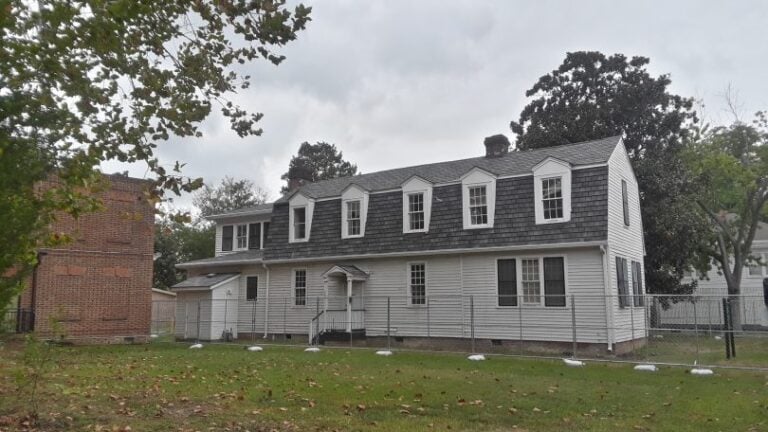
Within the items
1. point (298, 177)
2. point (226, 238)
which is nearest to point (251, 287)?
point (226, 238)

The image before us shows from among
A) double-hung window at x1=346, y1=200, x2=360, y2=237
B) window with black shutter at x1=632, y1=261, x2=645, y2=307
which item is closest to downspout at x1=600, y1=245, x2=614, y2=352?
window with black shutter at x1=632, y1=261, x2=645, y2=307

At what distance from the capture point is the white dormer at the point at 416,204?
848 inches

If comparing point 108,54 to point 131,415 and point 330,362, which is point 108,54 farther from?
point 330,362

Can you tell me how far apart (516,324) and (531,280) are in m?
1.50

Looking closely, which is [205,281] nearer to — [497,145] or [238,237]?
[238,237]

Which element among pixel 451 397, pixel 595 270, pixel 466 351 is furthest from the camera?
pixel 466 351

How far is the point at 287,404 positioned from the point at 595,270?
12.0 m

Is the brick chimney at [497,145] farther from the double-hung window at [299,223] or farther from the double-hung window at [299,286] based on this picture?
the double-hung window at [299,286]

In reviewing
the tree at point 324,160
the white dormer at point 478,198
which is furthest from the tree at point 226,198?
the white dormer at point 478,198

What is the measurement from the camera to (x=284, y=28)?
702 centimetres

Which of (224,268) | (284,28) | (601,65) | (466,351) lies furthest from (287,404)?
(601,65)

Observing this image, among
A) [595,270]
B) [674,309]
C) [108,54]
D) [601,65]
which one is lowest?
[674,309]

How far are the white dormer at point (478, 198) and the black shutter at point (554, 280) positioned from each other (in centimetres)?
254

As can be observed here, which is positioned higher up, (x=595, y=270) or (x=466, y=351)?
(x=595, y=270)
